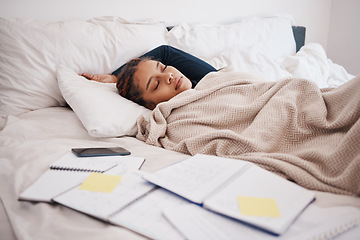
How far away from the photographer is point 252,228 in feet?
1.51

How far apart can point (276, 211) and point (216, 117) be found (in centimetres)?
46

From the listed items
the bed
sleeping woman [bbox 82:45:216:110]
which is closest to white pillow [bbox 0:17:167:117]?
the bed

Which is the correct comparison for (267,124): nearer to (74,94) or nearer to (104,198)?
(104,198)

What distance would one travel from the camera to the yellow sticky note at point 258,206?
48 centimetres

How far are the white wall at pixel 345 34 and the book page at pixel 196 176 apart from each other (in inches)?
109

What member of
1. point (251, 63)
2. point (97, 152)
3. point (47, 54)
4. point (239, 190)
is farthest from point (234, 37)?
point (239, 190)

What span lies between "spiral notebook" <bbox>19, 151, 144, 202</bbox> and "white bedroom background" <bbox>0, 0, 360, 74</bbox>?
1032 millimetres

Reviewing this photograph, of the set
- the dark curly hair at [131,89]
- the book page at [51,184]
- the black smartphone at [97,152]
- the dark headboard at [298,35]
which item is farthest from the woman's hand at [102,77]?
the dark headboard at [298,35]

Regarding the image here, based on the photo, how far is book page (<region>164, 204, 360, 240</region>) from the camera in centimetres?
44

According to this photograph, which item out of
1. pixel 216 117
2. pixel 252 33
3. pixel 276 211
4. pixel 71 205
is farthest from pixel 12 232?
pixel 252 33

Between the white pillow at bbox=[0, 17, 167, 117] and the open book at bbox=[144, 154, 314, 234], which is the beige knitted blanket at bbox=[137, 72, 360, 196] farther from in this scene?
the white pillow at bbox=[0, 17, 167, 117]

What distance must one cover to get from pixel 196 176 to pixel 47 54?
3.22ft

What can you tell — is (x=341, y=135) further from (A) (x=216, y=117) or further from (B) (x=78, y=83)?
(B) (x=78, y=83)

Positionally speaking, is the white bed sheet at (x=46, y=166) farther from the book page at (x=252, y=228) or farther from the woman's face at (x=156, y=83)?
the woman's face at (x=156, y=83)
